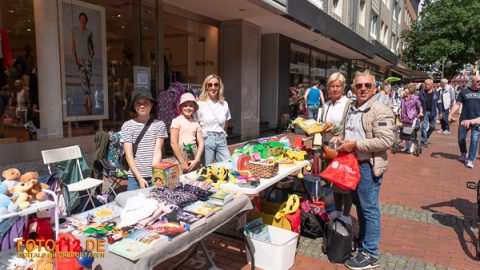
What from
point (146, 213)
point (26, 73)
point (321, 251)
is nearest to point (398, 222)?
point (321, 251)

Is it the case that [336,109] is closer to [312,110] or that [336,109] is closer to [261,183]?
[261,183]

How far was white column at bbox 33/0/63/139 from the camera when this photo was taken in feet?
20.3

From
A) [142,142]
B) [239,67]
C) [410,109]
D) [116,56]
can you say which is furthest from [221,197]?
[239,67]

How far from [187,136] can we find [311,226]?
5.79ft

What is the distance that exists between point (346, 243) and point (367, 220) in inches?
12.8

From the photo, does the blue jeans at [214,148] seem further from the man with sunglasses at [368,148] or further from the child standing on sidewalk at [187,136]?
the man with sunglasses at [368,148]

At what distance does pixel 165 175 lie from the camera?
2.84 m

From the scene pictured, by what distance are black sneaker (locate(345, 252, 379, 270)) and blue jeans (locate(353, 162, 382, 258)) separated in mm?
48

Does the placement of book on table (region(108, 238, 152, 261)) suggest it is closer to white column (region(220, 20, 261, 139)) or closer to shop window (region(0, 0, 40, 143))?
shop window (region(0, 0, 40, 143))

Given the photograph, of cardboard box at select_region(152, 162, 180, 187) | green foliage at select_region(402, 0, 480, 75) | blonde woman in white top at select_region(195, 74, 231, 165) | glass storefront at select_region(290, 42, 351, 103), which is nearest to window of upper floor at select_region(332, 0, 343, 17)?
glass storefront at select_region(290, 42, 351, 103)

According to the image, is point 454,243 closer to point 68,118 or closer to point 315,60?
point 68,118

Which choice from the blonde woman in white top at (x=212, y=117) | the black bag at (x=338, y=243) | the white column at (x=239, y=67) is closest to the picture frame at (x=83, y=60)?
the blonde woman in white top at (x=212, y=117)

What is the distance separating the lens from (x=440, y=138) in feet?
43.2

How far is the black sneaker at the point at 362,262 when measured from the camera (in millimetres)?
3300
